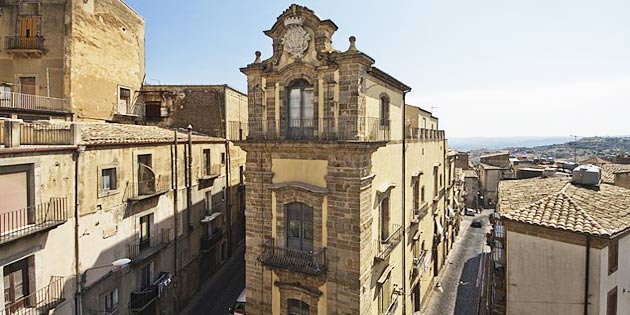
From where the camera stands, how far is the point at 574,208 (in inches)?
526

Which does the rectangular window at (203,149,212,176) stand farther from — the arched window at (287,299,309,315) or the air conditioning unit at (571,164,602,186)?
the air conditioning unit at (571,164,602,186)

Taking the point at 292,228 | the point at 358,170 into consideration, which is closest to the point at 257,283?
the point at 292,228

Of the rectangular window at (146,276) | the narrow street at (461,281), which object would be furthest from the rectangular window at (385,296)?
the rectangular window at (146,276)

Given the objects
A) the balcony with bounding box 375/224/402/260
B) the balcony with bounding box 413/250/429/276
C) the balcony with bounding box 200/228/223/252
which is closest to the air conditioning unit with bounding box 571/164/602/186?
the balcony with bounding box 375/224/402/260

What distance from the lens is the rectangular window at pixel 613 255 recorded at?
39.5 feet

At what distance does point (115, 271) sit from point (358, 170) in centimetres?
1319

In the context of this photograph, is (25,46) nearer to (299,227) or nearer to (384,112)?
(299,227)

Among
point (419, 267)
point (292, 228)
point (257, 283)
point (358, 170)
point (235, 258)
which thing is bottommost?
point (235, 258)

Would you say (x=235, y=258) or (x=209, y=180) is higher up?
(x=209, y=180)

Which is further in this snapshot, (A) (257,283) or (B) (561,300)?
(A) (257,283)

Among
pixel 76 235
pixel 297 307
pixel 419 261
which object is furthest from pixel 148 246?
pixel 419 261

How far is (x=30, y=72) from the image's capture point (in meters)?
23.2

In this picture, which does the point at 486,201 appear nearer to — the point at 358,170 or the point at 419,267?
the point at 419,267

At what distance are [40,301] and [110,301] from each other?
4.11 m
